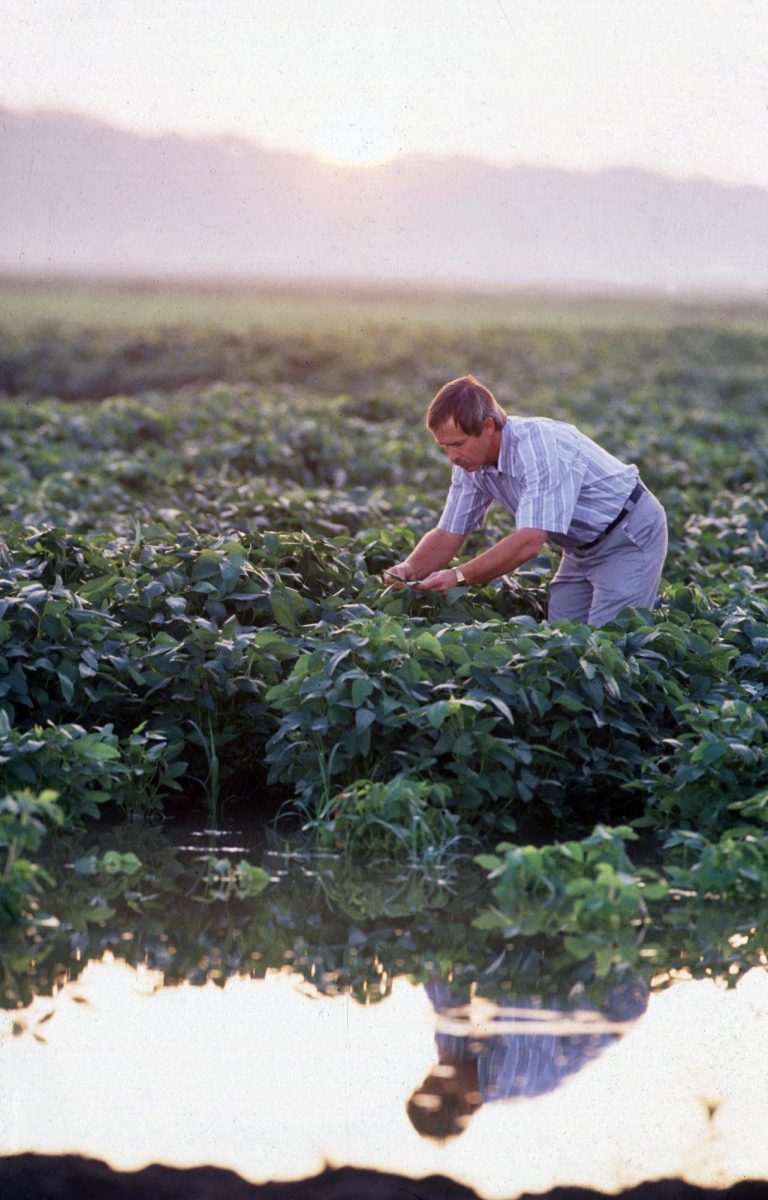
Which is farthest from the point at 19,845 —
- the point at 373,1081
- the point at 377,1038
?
the point at 373,1081

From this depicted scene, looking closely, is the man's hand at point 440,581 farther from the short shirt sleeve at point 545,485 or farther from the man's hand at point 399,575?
the short shirt sleeve at point 545,485

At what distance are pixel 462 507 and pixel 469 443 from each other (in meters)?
0.41

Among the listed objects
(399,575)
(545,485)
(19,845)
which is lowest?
(19,845)

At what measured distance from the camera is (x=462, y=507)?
262 inches

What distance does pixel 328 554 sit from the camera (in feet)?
23.4

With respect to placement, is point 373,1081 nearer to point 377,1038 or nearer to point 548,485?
point 377,1038

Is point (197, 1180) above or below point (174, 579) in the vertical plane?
below

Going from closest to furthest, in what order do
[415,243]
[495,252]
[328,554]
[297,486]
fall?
[328,554] < [297,486] < [415,243] < [495,252]

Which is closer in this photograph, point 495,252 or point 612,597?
point 612,597

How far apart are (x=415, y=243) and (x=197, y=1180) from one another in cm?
8592

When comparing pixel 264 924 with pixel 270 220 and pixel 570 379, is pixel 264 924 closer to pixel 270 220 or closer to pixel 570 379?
pixel 570 379

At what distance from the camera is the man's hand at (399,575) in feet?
21.9

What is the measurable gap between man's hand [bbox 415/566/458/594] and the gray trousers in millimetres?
591

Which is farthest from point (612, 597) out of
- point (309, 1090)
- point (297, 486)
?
point (297, 486)
